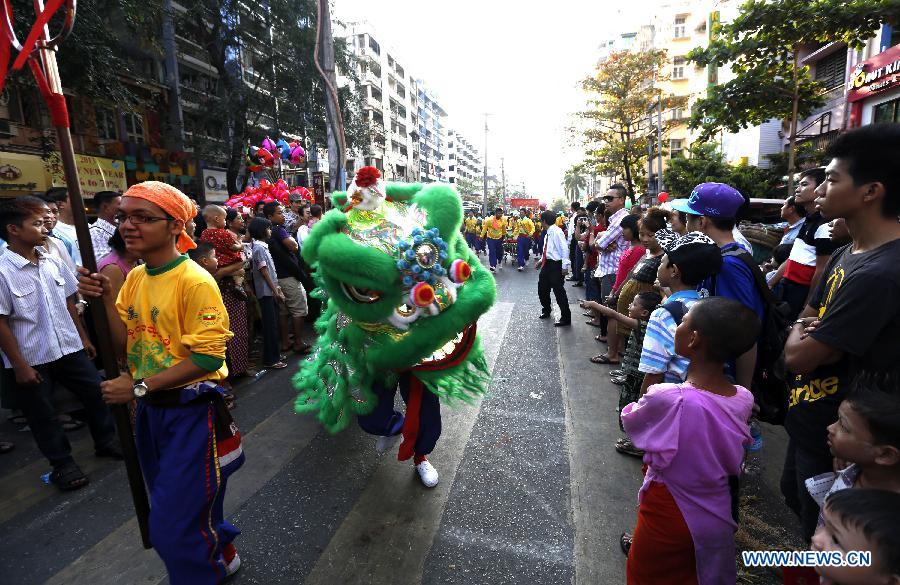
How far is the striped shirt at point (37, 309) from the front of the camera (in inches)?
118

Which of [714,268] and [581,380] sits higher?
[714,268]

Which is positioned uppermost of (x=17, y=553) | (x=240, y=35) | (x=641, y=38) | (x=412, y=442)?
(x=641, y=38)

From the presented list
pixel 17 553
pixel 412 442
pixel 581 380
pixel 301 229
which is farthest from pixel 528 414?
pixel 301 229

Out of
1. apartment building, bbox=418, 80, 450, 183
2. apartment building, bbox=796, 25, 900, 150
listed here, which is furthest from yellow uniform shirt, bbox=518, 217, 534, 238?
apartment building, bbox=418, 80, 450, 183

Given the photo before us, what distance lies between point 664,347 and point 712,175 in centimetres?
1776

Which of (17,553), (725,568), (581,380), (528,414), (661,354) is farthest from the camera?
(581,380)

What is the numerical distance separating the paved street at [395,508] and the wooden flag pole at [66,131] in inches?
29.9

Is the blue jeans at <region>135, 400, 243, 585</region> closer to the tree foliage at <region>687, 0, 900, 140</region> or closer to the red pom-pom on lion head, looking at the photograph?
the red pom-pom on lion head

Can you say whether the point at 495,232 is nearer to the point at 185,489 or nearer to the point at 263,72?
the point at 263,72

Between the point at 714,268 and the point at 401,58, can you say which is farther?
the point at 401,58

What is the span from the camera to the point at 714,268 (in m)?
2.36

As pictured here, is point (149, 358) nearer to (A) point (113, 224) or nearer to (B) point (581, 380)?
(A) point (113, 224)

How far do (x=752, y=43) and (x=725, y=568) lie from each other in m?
9.52

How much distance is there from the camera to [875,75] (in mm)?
12000
